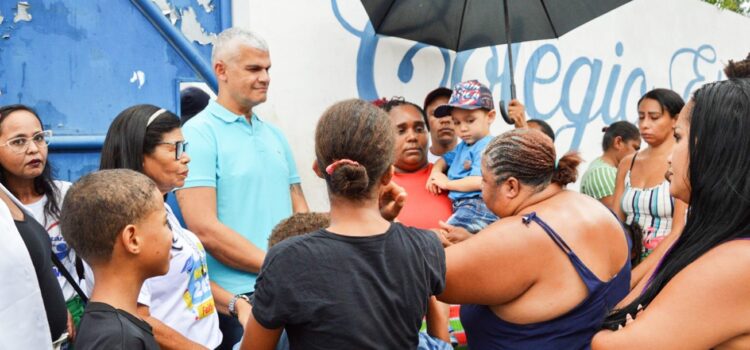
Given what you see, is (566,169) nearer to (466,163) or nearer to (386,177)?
(386,177)

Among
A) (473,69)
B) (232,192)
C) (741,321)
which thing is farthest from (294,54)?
(741,321)

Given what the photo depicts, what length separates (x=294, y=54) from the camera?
13.3 ft

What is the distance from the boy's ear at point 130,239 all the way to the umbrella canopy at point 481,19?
247 centimetres

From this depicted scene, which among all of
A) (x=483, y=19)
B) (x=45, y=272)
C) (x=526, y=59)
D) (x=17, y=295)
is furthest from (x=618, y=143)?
(x=17, y=295)

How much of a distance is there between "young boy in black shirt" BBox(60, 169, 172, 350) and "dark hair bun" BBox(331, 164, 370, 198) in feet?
1.88

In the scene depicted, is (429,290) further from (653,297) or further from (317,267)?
(653,297)

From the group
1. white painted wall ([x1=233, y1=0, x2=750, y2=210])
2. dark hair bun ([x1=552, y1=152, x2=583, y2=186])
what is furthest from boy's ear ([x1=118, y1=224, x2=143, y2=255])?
white painted wall ([x1=233, y1=0, x2=750, y2=210])

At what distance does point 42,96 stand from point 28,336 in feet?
5.10

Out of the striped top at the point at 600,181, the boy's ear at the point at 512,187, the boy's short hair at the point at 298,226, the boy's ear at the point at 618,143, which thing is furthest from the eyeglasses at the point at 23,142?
the boy's ear at the point at 618,143

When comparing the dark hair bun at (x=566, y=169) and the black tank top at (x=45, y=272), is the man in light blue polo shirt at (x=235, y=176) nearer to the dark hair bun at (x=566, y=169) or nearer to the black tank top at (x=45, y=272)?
the black tank top at (x=45, y=272)

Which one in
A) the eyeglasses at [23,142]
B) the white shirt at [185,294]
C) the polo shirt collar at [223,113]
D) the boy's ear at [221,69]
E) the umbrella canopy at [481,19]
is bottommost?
the white shirt at [185,294]

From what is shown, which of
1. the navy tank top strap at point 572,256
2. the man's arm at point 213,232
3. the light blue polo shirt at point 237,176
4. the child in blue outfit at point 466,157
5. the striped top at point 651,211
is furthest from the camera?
the striped top at point 651,211

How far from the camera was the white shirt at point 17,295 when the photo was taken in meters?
1.86

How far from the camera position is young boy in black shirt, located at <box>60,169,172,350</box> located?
1.97 m
